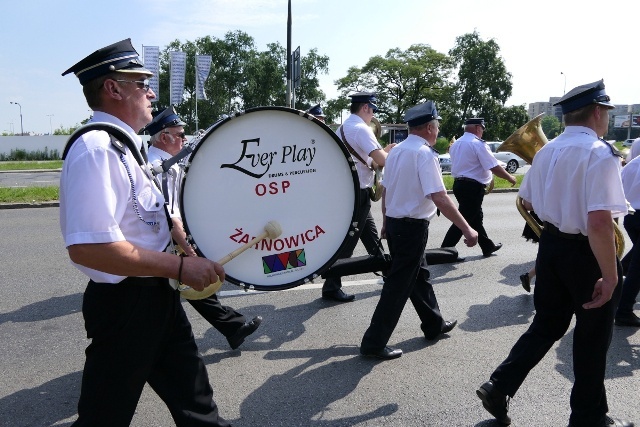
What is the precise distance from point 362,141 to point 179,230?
9.79 feet

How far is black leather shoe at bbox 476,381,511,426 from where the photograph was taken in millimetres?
3074

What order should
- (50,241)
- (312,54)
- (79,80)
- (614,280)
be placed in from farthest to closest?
(312,54), (50,241), (614,280), (79,80)

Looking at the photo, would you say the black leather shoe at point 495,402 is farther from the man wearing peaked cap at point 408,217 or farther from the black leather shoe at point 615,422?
the man wearing peaked cap at point 408,217

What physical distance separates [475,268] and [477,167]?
141cm

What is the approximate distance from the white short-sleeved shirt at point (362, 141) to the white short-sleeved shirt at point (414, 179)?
125cm

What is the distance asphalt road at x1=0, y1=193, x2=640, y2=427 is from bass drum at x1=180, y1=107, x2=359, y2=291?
3.92 ft

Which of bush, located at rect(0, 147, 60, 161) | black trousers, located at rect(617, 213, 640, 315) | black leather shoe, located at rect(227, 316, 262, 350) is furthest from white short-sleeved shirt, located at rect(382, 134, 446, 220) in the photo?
bush, located at rect(0, 147, 60, 161)

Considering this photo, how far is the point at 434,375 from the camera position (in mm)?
3775

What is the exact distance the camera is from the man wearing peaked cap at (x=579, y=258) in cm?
270

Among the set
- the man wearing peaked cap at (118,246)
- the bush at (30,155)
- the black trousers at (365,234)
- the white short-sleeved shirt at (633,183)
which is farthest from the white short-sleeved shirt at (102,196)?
the bush at (30,155)

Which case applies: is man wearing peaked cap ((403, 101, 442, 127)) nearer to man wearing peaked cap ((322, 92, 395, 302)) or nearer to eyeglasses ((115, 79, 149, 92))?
man wearing peaked cap ((322, 92, 395, 302))

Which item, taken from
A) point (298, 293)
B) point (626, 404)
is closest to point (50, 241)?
point (298, 293)

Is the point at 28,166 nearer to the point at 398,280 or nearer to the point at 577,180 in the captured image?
the point at 398,280

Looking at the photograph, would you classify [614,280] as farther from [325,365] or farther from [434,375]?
[325,365]
